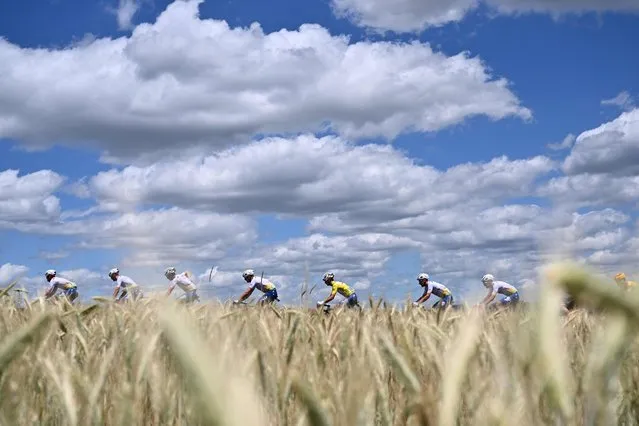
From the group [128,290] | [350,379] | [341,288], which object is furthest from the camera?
[341,288]

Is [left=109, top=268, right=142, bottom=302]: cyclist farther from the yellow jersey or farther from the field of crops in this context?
the yellow jersey

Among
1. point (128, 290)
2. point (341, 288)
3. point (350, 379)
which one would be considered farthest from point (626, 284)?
point (341, 288)

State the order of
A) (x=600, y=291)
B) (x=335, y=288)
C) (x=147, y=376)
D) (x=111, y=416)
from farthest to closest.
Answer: (x=335, y=288)
(x=111, y=416)
(x=147, y=376)
(x=600, y=291)

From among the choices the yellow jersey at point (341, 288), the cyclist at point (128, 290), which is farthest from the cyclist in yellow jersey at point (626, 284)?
the yellow jersey at point (341, 288)

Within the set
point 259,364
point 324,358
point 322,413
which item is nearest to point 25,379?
point 259,364

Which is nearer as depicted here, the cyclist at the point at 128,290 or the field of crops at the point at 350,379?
the field of crops at the point at 350,379

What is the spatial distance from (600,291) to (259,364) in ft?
3.16

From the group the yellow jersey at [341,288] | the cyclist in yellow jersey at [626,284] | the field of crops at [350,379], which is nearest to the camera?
the field of crops at [350,379]

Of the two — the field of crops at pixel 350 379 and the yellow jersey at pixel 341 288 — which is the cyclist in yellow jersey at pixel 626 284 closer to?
the field of crops at pixel 350 379

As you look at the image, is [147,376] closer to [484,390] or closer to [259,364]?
[259,364]

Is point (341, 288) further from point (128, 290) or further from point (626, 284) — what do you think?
point (626, 284)

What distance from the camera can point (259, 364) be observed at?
1.55 meters

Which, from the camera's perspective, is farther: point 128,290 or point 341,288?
point 341,288

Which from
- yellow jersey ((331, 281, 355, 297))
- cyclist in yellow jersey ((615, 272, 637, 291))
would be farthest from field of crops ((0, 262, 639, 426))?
yellow jersey ((331, 281, 355, 297))
